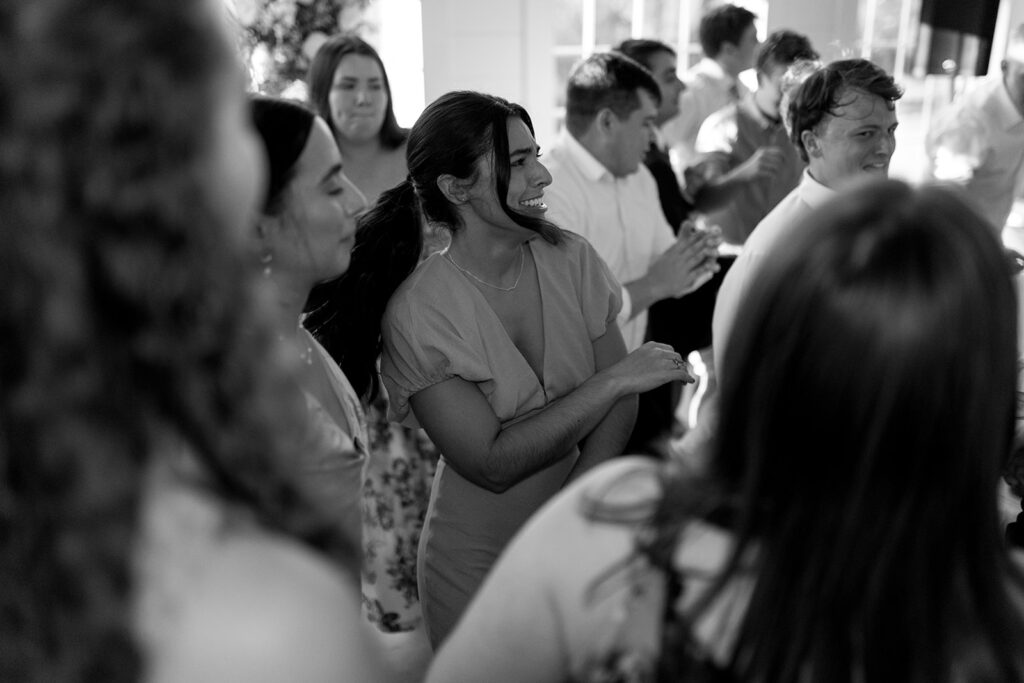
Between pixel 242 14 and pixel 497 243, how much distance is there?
212 cm

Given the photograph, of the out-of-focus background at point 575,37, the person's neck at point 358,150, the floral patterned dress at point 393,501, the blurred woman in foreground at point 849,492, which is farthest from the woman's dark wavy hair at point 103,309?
the out-of-focus background at point 575,37

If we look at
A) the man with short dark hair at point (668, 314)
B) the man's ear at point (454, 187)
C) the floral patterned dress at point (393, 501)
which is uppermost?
the man's ear at point (454, 187)

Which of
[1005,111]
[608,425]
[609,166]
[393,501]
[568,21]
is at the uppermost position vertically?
[568,21]

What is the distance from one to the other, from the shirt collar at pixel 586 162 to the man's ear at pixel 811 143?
2.41 feet

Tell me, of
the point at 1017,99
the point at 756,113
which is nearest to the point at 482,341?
the point at 756,113

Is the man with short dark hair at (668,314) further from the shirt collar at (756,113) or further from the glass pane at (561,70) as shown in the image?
the glass pane at (561,70)

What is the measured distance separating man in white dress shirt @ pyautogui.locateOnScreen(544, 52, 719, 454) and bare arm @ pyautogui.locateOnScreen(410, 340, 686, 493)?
3.59 ft

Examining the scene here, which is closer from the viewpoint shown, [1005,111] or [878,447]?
[878,447]

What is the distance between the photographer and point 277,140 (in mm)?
1358

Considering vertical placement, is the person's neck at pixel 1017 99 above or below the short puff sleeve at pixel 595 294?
above

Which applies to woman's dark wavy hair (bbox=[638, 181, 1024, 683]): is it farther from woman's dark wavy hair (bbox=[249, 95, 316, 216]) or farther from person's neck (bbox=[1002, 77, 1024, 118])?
person's neck (bbox=[1002, 77, 1024, 118])

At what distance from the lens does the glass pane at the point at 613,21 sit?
6379 millimetres

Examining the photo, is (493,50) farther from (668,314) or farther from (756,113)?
(668,314)

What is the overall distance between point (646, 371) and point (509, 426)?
11.4 inches
